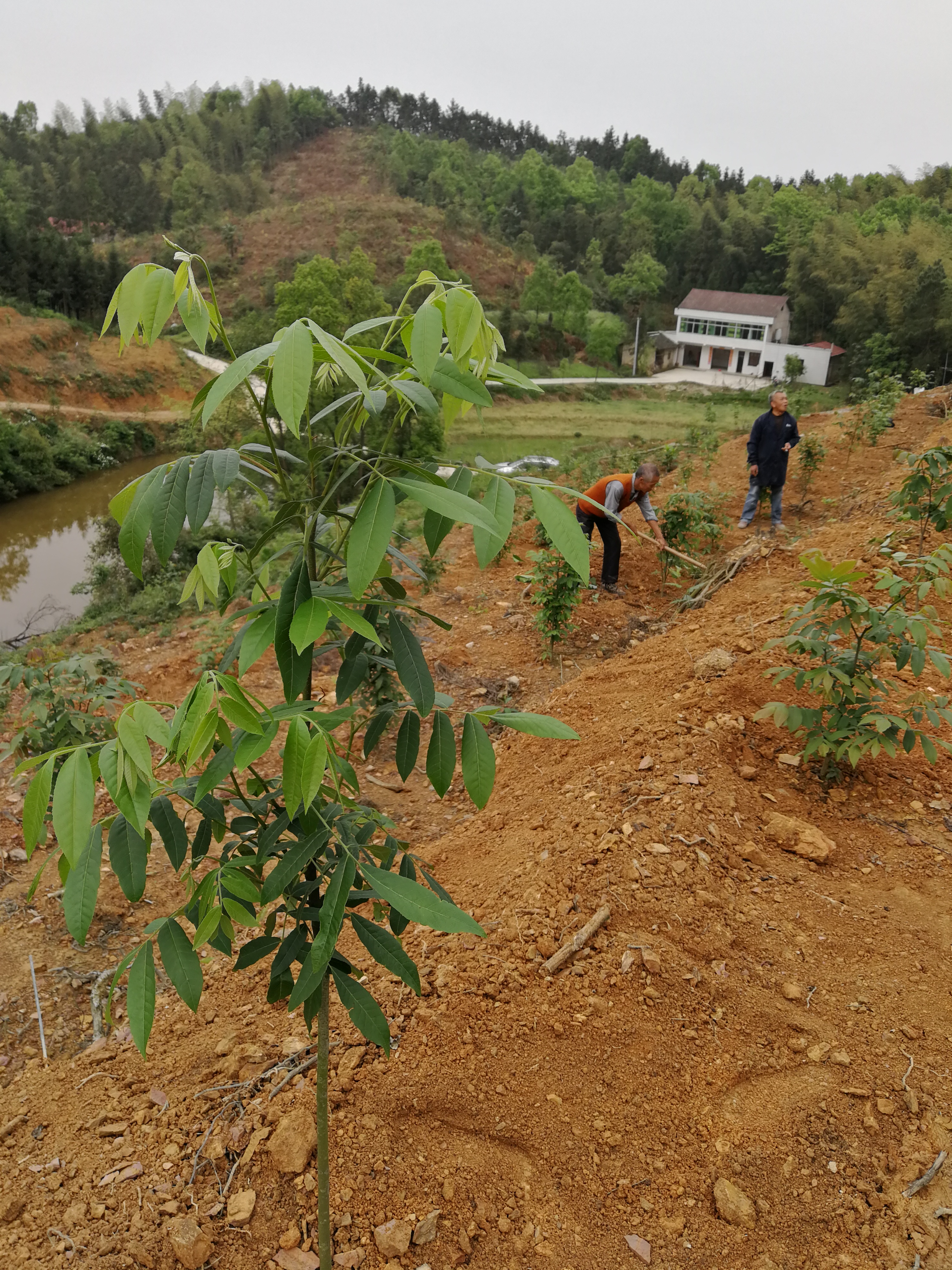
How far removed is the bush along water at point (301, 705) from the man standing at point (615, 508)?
4.58 metres

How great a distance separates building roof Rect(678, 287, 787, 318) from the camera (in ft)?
140

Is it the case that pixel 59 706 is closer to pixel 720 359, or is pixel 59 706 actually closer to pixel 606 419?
pixel 606 419

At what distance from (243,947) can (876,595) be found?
435 cm

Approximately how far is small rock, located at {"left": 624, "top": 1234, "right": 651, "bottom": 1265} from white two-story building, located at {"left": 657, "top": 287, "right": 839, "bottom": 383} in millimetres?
42379

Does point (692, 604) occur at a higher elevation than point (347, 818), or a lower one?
lower

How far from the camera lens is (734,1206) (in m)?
1.91

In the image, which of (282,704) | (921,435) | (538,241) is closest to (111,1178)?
(282,704)

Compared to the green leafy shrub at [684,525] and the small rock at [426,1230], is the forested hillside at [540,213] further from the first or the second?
the small rock at [426,1230]

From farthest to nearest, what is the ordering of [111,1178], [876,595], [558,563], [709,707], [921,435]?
[921,435]
[558,563]
[876,595]
[709,707]
[111,1178]

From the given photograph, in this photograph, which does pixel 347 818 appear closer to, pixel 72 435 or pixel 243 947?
pixel 243 947

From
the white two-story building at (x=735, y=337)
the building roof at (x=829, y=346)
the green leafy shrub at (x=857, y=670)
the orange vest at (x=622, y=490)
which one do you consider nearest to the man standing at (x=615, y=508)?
the orange vest at (x=622, y=490)

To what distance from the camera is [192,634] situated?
8383 mm

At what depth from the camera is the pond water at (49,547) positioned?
13844 millimetres

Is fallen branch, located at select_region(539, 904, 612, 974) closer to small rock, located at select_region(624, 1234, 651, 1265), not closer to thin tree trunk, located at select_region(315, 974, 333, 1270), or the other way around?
small rock, located at select_region(624, 1234, 651, 1265)
